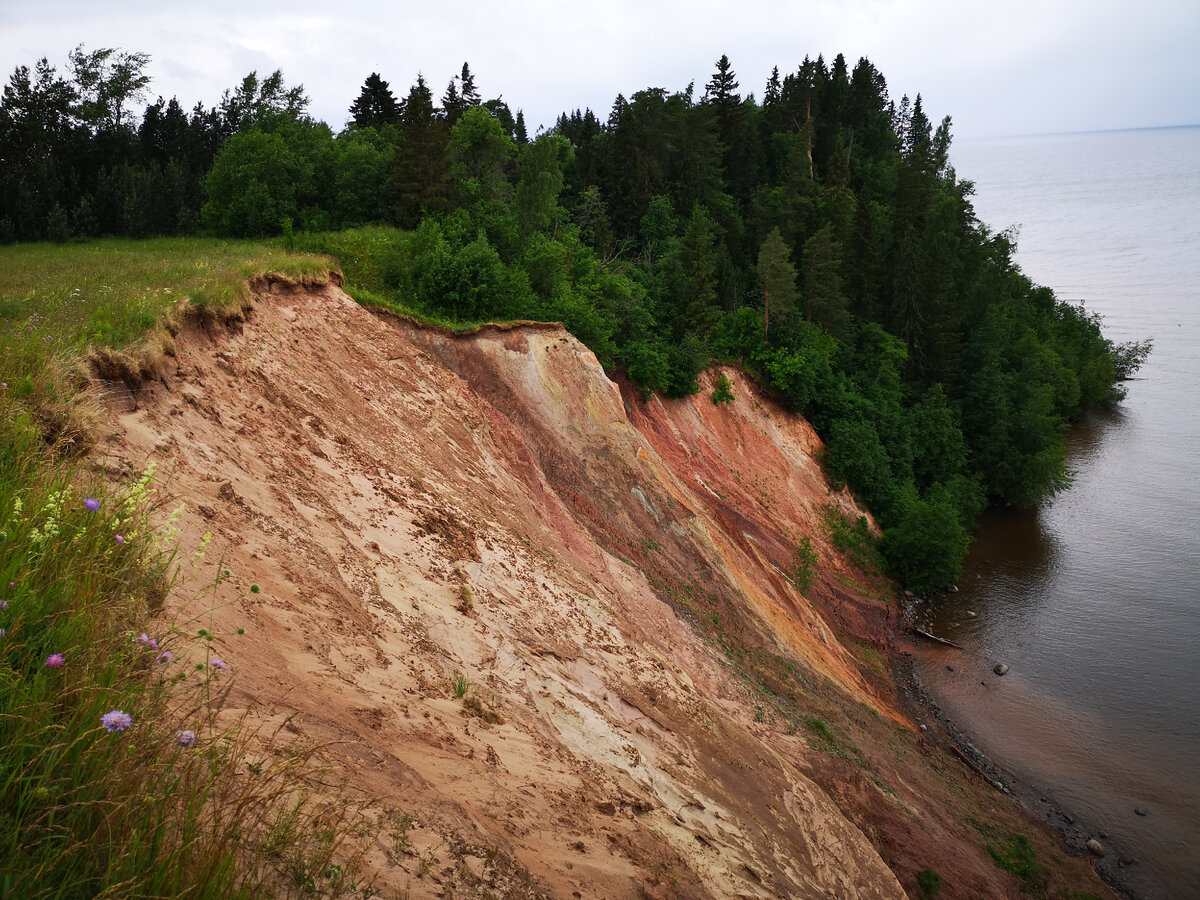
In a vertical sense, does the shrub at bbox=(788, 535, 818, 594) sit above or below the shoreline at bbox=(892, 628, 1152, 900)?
above

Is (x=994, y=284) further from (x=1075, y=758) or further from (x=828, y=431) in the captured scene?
(x=1075, y=758)

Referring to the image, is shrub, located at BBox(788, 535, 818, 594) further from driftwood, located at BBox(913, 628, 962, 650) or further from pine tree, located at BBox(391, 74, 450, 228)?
pine tree, located at BBox(391, 74, 450, 228)

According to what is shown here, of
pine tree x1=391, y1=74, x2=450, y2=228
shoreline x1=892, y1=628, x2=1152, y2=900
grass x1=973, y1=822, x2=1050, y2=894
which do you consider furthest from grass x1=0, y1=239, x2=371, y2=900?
pine tree x1=391, y1=74, x2=450, y2=228

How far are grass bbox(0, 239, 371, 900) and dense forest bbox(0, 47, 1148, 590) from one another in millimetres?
17361

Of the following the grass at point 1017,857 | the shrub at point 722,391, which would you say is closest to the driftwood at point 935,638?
the grass at point 1017,857

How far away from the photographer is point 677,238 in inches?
1592

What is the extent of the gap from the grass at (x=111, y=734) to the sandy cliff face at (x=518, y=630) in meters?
0.89

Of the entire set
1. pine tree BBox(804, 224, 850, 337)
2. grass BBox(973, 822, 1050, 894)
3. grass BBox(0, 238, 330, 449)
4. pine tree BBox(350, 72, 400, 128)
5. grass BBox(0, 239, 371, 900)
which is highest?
pine tree BBox(350, 72, 400, 128)

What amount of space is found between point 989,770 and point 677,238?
29745mm

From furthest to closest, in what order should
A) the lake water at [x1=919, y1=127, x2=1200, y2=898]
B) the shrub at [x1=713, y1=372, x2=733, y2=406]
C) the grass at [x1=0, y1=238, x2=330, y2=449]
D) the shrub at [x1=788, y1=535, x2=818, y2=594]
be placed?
the shrub at [x1=713, y1=372, x2=733, y2=406] → the shrub at [x1=788, y1=535, x2=818, y2=594] → the lake water at [x1=919, y1=127, x2=1200, y2=898] → the grass at [x1=0, y1=238, x2=330, y2=449]

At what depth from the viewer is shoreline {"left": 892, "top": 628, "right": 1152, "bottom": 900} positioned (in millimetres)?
18203

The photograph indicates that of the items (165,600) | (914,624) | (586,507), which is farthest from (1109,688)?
(165,600)

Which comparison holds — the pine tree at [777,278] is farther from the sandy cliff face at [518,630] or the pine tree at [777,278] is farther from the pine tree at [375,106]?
the pine tree at [375,106]

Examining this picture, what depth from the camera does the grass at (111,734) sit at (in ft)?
10.4
